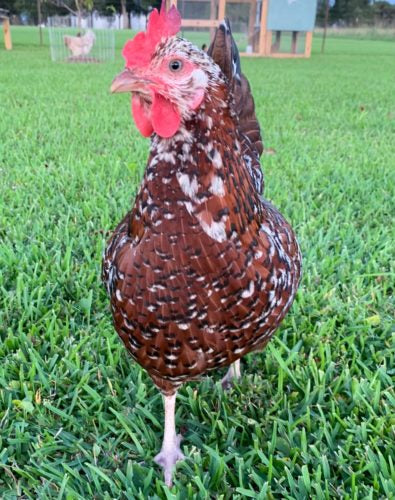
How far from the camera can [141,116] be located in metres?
1.22

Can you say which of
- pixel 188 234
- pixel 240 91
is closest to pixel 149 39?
pixel 188 234

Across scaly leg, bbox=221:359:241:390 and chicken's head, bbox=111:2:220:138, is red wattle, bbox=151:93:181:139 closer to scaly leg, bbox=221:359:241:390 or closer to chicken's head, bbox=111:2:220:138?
chicken's head, bbox=111:2:220:138

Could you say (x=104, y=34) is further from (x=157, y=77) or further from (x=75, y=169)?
(x=157, y=77)

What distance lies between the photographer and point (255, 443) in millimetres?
1564

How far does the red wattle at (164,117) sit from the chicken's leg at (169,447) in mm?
854

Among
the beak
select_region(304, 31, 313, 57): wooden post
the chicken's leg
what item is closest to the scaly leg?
the chicken's leg

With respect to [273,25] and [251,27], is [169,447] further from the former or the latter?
[251,27]

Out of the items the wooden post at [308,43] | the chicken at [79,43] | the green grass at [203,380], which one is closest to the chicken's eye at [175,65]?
the green grass at [203,380]

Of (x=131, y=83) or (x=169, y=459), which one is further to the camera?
(x=169, y=459)

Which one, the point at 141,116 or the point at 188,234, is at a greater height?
the point at 141,116

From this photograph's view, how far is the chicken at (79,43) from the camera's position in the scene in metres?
11.8

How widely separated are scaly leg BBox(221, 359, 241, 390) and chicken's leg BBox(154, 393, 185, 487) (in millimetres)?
321

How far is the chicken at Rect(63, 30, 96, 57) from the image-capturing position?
11.8 m

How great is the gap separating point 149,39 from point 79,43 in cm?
1187
